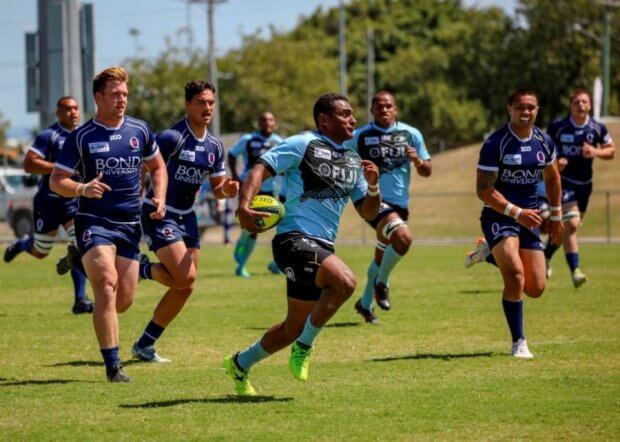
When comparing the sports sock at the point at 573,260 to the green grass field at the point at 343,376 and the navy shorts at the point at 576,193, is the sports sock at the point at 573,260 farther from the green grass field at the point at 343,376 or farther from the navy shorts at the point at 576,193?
the navy shorts at the point at 576,193

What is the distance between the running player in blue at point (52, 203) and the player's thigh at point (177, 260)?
10.0ft

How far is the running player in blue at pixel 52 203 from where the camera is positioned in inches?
552

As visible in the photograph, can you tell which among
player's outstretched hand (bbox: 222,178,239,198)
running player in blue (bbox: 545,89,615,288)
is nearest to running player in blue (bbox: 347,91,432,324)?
running player in blue (bbox: 545,89,615,288)

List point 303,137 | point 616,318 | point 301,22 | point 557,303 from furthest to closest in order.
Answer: point 301,22
point 557,303
point 616,318
point 303,137

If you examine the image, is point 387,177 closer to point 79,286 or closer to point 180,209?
point 180,209

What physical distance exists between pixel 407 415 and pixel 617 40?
5814cm

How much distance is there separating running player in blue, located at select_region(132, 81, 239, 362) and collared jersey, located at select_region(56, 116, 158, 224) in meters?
1.01

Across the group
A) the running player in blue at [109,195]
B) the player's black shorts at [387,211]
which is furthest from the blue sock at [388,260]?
the running player in blue at [109,195]

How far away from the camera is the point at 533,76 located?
66562 millimetres

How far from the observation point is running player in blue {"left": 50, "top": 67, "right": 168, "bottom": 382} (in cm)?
958

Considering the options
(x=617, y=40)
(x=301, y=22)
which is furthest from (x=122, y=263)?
(x=301, y=22)

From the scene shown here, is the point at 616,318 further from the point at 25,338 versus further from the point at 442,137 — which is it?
the point at 442,137

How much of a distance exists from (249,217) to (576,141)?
10203mm

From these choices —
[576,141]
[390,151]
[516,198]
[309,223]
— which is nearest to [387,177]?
[390,151]
